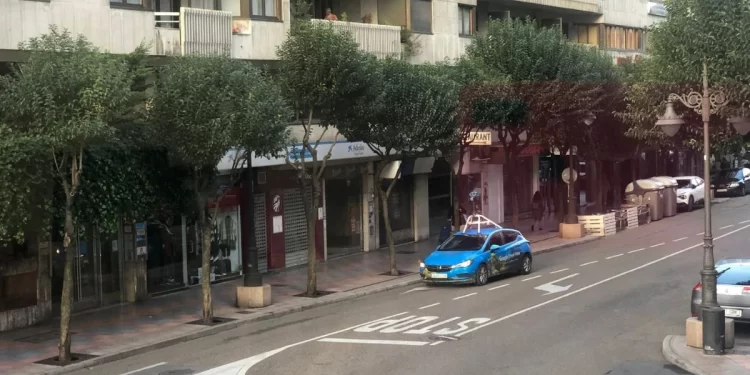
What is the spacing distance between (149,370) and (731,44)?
1343 centimetres

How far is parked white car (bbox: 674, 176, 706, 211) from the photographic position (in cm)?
4641

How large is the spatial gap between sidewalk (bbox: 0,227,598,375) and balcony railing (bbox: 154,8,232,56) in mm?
6374

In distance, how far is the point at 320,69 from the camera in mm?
21297

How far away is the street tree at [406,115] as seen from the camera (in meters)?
23.1

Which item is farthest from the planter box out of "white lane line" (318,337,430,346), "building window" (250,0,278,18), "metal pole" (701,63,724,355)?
"white lane line" (318,337,430,346)

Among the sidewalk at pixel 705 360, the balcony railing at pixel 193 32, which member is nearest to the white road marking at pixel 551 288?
the sidewalk at pixel 705 360

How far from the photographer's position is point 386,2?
1226 inches

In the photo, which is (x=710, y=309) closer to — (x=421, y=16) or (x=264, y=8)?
(x=264, y=8)

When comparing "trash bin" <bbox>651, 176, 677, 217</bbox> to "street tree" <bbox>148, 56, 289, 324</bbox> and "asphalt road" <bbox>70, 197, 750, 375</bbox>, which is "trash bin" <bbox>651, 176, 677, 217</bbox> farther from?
"street tree" <bbox>148, 56, 289, 324</bbox>

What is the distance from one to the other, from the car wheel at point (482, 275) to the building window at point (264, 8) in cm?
946

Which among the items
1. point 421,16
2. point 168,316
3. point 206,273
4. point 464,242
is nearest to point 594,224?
point 421,16

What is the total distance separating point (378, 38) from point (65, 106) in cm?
1536

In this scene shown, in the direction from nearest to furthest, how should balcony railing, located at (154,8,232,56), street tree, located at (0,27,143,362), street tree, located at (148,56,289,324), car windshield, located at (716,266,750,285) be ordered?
1. street tree, located at (0,27,143,362)
2. car windshield, located at (716,266,750,285)
3. street tree, located at (148,56,289,324)
4. balcony railing, located at (154,8,232,56)

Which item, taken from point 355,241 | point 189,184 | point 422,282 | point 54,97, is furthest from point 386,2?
point 54,97
